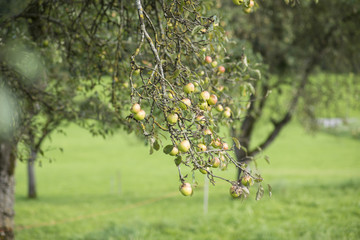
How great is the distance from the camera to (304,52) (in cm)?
1077

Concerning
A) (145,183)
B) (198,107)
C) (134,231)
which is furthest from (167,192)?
(198,107)

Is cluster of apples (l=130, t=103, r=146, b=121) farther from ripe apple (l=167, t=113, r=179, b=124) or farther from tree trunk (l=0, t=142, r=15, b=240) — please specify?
tree trunk (l=0, t=142, r=15, b=240)

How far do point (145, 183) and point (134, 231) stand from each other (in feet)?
47.9

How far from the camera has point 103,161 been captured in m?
29.4

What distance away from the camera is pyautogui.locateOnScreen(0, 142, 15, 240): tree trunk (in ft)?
20.4

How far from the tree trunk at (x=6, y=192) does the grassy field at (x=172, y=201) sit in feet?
4.15

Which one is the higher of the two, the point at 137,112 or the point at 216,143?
the point at 137,112

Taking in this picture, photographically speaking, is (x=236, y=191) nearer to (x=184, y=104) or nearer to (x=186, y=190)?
(x=186, y=190)

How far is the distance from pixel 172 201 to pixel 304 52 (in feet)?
28.1

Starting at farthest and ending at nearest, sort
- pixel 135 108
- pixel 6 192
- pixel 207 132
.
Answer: pixel 6 192
pixel 207 132
pixel 135 108

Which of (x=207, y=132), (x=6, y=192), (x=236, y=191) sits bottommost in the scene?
(x=6, y=192)

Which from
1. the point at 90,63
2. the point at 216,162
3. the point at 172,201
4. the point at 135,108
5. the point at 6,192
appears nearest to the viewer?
the point at 135,108

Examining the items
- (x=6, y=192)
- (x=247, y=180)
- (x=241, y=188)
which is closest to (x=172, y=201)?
(x=6, y=192)

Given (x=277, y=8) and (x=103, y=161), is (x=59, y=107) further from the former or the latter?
(x=103, y=161)
